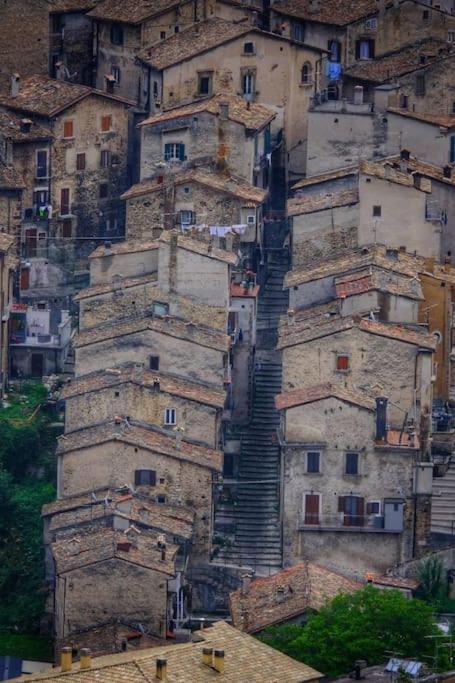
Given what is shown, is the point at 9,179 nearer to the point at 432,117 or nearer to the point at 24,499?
the point at 24,499

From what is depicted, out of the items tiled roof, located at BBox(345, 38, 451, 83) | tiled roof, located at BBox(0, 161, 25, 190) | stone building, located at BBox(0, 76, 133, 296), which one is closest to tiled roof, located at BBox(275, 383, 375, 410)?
stone building, located at BBox(0, 76, 133, 296)

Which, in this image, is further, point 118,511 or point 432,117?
point 432,117

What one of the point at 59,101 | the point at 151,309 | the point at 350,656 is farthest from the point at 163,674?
the point at 59,101

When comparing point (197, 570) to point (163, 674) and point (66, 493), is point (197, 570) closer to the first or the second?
point (66, 493)

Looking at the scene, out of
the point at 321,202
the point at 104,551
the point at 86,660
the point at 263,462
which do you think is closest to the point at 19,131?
the point at 321,202

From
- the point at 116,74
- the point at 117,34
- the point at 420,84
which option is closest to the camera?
the point at 420,84

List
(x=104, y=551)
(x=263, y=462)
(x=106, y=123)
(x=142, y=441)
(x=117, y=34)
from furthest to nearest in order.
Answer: (x=117, y=34)
(x=106, y=123)
(x=263, y=462)
(x=142, y=441)
(x=104, y=551)

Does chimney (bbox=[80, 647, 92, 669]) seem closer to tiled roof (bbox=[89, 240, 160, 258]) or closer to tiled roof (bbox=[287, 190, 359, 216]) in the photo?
tiled roof (bbox=[89, 240, 160, 258])
